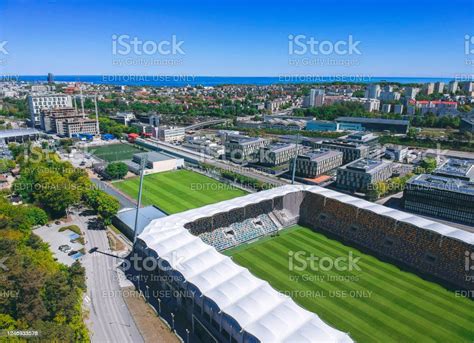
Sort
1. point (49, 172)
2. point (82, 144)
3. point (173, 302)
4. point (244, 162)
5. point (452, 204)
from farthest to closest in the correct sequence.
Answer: point (82, 144)
point (244, 162)
point (49, 172)
point (452, 204)
point (173, 302)

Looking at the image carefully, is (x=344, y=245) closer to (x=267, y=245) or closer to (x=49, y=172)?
(x=267, y=245)

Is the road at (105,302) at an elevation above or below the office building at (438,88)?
below

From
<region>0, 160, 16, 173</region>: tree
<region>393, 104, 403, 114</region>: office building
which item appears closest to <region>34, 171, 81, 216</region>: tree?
<region>0, 160, 16, 173</region>: tree

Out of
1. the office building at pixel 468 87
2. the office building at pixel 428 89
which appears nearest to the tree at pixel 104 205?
the office building at pixel 428 89

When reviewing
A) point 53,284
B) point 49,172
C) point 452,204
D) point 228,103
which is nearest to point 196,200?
point 49,172

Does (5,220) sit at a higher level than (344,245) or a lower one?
higher

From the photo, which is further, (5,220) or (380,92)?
(380,92)

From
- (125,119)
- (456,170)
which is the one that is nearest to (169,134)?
(125,119)

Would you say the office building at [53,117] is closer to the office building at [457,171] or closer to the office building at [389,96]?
the office building at [457,171]
